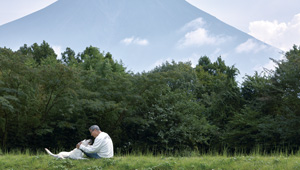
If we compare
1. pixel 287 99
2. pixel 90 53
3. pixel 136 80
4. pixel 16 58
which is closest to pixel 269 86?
pixel 287 99

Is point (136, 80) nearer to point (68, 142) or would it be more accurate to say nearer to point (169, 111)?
point (169, 111)

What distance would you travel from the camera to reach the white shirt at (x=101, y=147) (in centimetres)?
Result: 1031

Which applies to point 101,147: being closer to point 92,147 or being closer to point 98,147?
point 98,147

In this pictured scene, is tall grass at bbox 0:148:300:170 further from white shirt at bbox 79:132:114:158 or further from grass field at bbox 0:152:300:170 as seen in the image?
white shirt at bbox 79:132:114:158

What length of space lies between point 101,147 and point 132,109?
47.9ft

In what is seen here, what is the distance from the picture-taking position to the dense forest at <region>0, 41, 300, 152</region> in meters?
20.3

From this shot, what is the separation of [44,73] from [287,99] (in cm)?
1864

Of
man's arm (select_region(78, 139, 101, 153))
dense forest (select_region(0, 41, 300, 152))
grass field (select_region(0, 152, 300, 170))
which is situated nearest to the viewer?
grass field (select_region(0, 152, 300, 170))

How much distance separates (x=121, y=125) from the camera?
26.3 meters

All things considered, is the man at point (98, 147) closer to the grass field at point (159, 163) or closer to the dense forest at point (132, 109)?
the grass field at point (159, 163)

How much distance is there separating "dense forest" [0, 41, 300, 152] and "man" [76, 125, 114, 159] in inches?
347

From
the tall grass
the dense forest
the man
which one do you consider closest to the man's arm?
the man

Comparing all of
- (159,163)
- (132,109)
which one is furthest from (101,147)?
(132,109)

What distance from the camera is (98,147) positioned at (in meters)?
10.4
